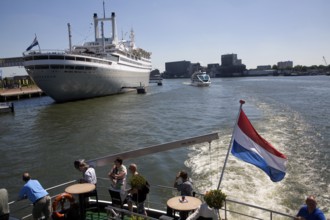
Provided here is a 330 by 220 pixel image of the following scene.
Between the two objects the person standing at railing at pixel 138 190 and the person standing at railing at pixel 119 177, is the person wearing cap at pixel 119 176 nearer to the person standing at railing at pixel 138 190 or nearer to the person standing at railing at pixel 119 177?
the person standing at railing at pixel 119 177

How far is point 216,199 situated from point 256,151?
1407 millimetres

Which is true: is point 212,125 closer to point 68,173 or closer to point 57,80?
point 68,173

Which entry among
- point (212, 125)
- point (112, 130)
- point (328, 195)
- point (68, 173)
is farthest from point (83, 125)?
point (328, 195)

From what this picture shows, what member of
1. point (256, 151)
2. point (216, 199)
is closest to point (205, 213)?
point (216, 199)

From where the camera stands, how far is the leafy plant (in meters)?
5.94

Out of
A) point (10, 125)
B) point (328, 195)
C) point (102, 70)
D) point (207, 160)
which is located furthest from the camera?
point (102, 70)

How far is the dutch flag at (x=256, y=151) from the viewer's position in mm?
6469

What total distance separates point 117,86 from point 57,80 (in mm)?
18733

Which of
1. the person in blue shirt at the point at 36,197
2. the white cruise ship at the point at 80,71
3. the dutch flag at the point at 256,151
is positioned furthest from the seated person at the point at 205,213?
the white cruise ship at the point at 80,71

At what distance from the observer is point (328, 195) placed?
39.6 feet

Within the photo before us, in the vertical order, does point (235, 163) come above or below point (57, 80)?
below

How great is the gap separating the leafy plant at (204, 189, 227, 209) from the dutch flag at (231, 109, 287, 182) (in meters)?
1.12

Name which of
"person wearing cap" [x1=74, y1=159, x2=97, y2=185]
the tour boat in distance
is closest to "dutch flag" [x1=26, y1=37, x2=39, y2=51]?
"person wearing cap" [x1=74, y1=159, x2=97, y2=185]

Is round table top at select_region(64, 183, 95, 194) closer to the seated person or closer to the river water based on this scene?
the seated person
